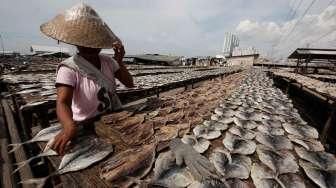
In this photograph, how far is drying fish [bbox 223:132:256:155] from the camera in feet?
4.77

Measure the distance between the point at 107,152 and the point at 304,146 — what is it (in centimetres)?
142

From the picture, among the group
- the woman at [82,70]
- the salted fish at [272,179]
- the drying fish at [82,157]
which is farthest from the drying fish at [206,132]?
the woman at [82,70]

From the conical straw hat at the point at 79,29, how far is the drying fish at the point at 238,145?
4.11 ft

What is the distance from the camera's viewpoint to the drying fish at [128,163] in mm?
1161

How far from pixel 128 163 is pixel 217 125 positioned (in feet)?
2.99

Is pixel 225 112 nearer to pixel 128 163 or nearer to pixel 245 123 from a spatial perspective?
pixel 245 123

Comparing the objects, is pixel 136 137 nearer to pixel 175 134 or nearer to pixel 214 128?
pixel 175 134

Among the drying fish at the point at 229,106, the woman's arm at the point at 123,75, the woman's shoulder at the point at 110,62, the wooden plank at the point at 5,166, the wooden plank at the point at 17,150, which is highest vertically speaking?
the woman's shoulder at the point at 110,62

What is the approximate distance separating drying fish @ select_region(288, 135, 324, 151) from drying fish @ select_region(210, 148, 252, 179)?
557mm

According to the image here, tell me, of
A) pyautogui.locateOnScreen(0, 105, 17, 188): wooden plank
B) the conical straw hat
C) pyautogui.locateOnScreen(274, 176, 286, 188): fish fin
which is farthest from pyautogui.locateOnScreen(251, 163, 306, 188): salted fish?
pyautogui.locateOnScreen(0, 105, 17, 188): wooden plank

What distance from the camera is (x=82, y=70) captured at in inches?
77.9

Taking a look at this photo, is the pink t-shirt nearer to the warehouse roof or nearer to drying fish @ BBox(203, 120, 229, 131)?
drying fish @ BBox(203, 120, 229, 131)

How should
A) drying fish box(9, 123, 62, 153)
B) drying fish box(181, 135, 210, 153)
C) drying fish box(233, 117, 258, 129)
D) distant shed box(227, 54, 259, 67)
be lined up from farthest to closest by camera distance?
distant shed box(227, 54, 259, 67) → drying fish box(233, 117, 258, 129) → drying fish box(9, 123, 62, 153) → drying fish box(181, 135, 210, 153)

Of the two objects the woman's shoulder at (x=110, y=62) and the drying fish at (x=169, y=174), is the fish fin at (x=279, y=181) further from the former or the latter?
the woman's shoulder at (x=110, y=62)
